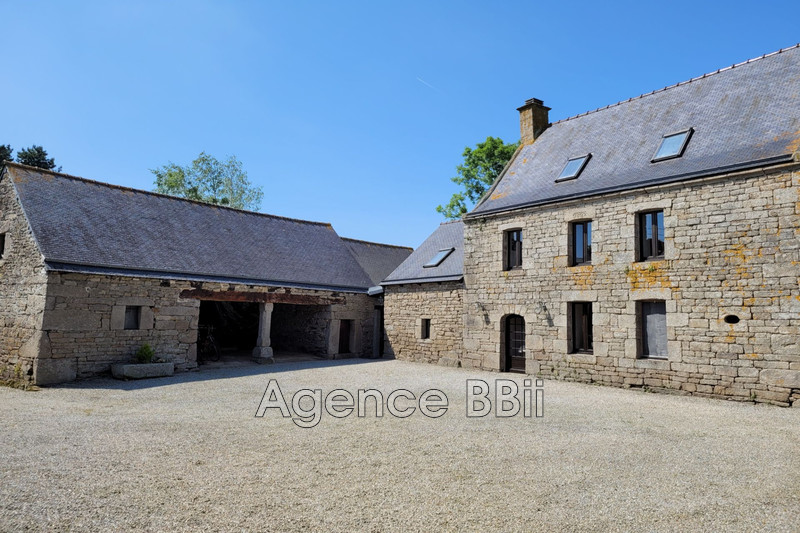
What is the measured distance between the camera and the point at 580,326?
11344 mm

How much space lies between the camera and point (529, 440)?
578 cm

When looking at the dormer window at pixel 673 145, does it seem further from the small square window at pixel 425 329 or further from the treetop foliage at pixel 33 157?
the treetop foliage at pixel 33 157

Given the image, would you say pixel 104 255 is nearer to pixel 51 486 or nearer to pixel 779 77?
pixel 51 486

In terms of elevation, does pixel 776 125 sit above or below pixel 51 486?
above

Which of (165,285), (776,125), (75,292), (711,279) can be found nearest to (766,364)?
(711,279)

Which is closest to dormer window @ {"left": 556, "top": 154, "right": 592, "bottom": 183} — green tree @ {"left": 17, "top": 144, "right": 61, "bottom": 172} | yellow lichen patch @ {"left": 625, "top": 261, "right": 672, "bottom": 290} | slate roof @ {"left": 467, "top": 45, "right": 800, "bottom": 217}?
slate roof @ {"left": 467, "top": 45, "right": 800, "bottom": 217}

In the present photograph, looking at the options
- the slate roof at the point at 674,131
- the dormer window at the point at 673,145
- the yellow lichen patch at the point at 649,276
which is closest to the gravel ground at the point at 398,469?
the yellow lichen patch at the point at 649,276

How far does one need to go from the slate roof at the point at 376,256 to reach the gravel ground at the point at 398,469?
37.3ft

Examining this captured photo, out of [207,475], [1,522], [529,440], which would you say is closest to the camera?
[1,522]

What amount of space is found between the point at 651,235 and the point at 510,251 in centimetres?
354

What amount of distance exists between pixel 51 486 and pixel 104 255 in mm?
8379

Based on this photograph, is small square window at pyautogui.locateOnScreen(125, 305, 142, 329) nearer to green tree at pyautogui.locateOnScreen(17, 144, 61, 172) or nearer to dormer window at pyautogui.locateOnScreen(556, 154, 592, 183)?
dormer window at pyautogui.locateOnScreen(556, 154, 592, 183)

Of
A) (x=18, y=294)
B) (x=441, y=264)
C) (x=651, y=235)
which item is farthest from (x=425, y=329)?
(x=18, y=294)

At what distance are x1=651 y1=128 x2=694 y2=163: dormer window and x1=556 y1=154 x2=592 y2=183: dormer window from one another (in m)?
1.78
